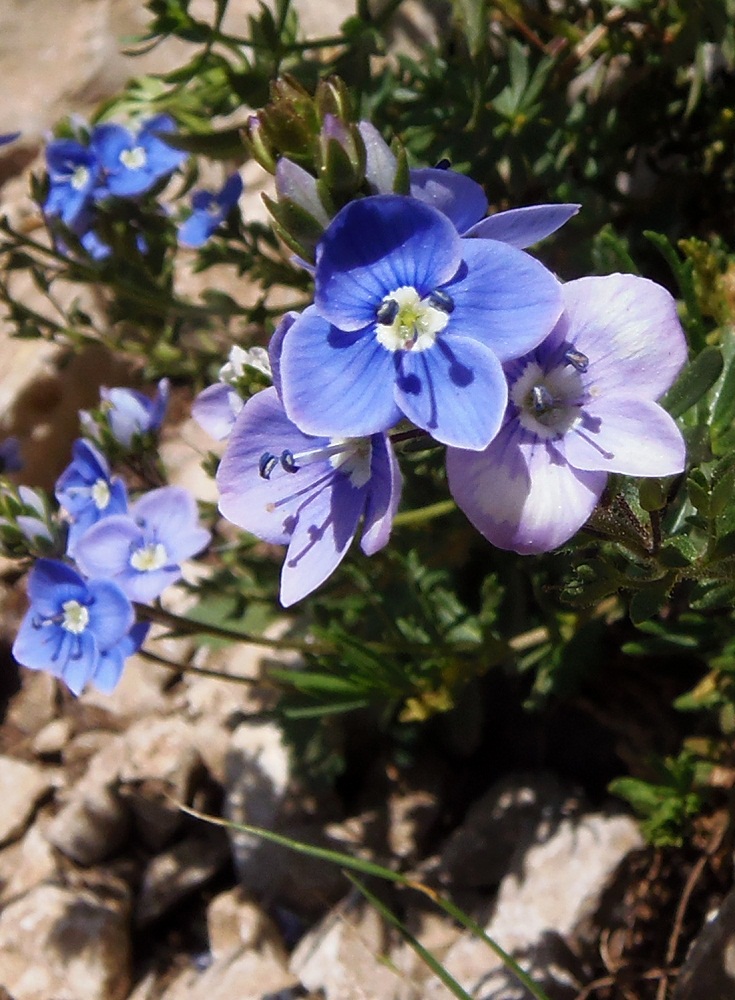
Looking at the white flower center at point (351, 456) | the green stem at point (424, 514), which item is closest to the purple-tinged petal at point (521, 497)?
the white flower center at point (351, 456)

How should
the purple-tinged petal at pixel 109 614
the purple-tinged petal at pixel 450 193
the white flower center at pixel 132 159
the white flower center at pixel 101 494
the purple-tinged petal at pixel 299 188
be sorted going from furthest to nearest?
the white flower center at pixel 132 159 < the white flower center at pixel 101 494 < the purple-tinged petal at pixel 109 614 < the purple-tinged petal at pixel 450 193 < the purple-tinged petal at pixel 299 188

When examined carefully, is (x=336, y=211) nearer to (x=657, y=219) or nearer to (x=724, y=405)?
(x=724, y=405)

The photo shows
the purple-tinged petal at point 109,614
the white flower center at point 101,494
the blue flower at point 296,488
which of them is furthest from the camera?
the white flower center at point 101,494

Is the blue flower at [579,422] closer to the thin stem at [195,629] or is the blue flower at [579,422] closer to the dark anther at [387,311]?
the dark anther at [387,311]

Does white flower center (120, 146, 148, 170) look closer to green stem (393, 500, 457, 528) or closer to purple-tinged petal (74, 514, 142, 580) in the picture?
purple-tinged petal (74, 514, 142, 580)

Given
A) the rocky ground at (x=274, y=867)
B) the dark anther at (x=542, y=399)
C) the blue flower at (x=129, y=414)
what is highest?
the dark anther at (x=542, y=399)

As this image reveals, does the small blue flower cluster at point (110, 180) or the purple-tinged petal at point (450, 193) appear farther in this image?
the small blue flower cluster at point (110, 180)

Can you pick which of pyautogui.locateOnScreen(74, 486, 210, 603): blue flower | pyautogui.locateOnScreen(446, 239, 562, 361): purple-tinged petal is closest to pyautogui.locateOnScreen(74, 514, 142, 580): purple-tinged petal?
pyautogui.locateOnScreen(74, 486, 210, 603): blue flower

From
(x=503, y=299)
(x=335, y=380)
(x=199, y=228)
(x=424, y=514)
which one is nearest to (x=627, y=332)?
(x=503, y=299)
